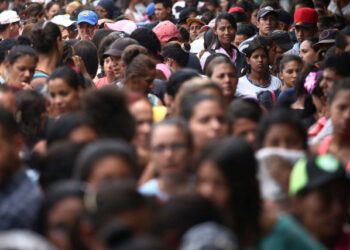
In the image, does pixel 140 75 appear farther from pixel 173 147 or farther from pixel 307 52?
pixel 307 52

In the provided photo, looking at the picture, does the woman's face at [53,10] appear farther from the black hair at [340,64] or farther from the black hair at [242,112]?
the black hair at [242,112]

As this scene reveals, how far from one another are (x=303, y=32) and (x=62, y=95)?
18.7ft

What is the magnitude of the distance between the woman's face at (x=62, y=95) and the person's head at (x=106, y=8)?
957 cm

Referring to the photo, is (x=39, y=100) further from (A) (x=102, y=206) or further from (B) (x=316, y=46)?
(B) (x=316, y=46)

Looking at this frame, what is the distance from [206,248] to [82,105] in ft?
9.13

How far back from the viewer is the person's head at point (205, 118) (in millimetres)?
6039

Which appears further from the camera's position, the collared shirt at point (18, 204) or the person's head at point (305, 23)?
the person's head at point (305, 23)

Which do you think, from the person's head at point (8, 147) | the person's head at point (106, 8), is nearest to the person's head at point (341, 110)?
the person's head at point (8, 147)

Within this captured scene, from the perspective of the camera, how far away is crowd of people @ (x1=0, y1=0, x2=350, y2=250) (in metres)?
4.26

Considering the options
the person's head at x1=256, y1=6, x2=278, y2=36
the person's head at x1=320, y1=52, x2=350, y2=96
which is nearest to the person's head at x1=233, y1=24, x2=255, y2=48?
the person's head at x1=256, y1=6, x2=278, y2=36

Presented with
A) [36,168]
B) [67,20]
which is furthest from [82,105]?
[67,20]

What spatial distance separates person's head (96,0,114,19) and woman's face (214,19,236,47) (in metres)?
5.58

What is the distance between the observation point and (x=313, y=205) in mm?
4844

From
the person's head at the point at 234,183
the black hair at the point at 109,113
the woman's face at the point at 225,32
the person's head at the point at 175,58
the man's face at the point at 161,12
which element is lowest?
the man's face at the point at 161,12
